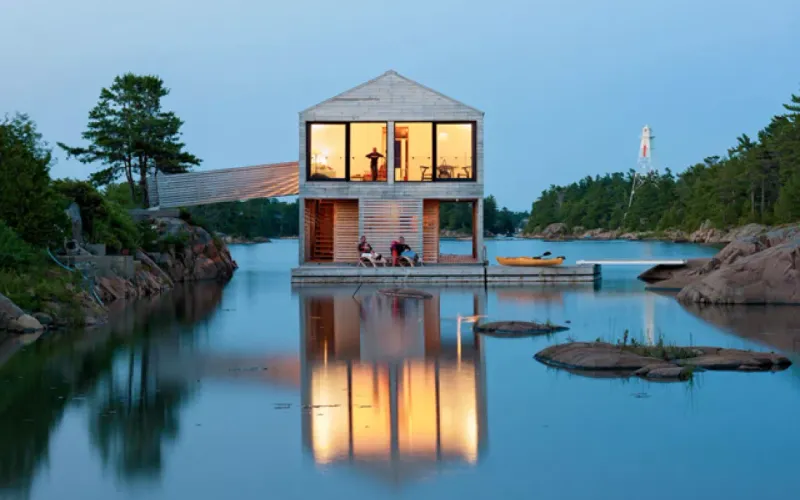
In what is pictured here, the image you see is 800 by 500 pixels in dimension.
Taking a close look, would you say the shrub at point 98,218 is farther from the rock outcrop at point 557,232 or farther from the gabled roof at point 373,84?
the rock outcrop at point 557,232

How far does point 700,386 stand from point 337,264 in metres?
25.5

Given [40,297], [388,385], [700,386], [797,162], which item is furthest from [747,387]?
[797,162]

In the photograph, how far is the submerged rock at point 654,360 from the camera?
13.3 meters

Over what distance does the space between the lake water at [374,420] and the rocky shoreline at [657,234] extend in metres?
44.4

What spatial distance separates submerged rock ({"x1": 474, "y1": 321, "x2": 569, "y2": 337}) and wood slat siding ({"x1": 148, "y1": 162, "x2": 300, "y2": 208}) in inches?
902

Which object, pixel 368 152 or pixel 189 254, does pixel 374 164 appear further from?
pixel 189 254

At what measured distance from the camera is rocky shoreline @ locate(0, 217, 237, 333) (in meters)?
18.4

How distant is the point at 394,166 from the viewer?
3750 cm

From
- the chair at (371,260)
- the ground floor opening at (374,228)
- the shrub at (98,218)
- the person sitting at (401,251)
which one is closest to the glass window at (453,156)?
the ground floor opening at (374,228)

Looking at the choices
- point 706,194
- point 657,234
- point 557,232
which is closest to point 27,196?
point 706,194

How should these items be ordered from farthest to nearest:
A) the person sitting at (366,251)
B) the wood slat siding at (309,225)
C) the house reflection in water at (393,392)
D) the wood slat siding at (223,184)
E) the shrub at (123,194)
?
the shrub at (123,194) < the wood slat siding at (223,184) < the wood slat siding at (309,225) < the person sitting at (366,251) < the house reflection in water at (393,392)

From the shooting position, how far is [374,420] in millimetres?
10555

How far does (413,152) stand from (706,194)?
78.0 m

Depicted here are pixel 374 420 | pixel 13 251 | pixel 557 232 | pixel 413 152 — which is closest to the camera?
pixel 374 420
